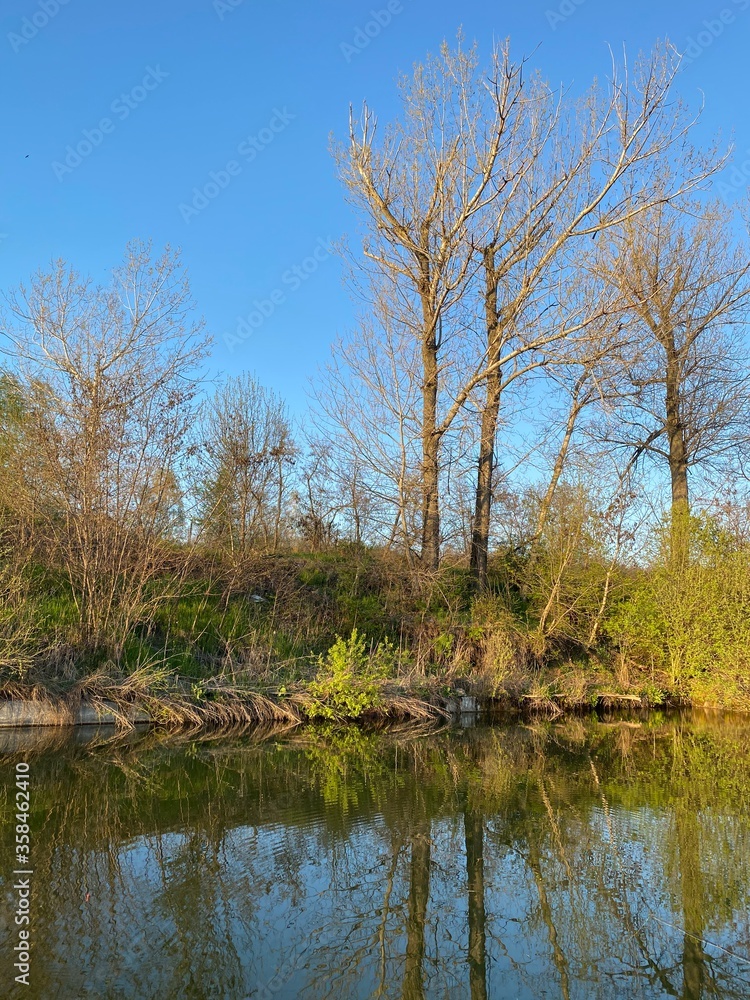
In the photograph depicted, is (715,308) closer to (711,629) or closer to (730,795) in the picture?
(711,629)

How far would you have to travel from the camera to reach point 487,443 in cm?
1662

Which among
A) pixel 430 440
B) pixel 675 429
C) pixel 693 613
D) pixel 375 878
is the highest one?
pixel 675 429

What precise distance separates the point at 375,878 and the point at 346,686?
20.3ft

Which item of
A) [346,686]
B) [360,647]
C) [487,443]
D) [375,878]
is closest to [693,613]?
[487,443]

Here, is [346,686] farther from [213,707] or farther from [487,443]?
[487,443]

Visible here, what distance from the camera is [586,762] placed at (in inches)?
366

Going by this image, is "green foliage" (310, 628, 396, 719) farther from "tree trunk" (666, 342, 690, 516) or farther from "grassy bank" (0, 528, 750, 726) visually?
"tree trunk" (666, 342, 690, 516)

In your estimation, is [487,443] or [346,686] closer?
[346,686]

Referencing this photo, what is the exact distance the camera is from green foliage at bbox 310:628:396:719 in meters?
11.4

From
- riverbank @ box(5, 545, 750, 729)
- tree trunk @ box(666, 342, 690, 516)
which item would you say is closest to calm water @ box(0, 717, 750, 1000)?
riverbank @ box(5, 545, 750, 729)

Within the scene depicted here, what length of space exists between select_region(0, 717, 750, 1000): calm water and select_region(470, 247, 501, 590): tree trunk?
7.93m

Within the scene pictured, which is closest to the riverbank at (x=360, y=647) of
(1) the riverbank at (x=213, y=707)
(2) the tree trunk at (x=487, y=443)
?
(1) the riverbank at (x=213, y=707)

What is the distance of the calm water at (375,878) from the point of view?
12.8ft

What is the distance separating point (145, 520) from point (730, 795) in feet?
29.4
